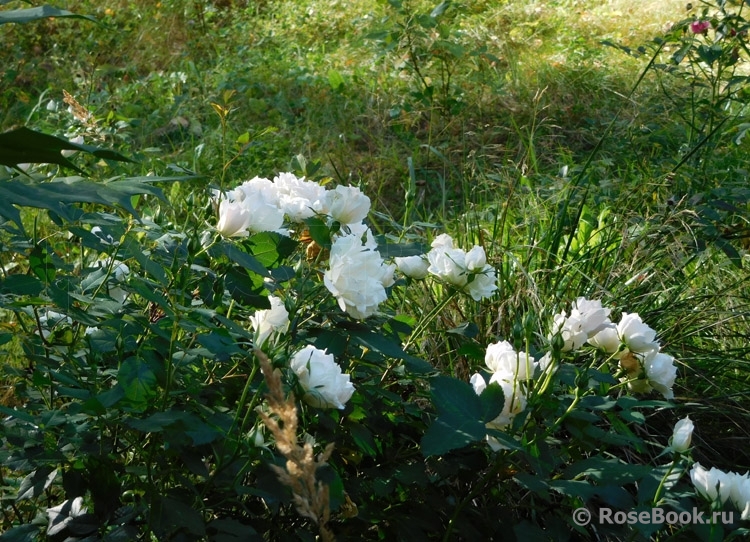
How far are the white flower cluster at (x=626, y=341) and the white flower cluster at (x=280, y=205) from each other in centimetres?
37

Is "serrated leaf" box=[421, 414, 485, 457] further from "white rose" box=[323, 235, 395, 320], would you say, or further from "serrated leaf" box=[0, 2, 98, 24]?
"serrated leaf" box=[0, 2, 98, 24]

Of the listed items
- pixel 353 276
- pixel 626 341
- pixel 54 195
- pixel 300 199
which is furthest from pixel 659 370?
pixel 54 195

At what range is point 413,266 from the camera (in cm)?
146

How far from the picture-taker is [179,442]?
114 cm

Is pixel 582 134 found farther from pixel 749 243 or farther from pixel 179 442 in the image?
pixel 179 442

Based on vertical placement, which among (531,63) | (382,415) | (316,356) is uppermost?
(316,356)

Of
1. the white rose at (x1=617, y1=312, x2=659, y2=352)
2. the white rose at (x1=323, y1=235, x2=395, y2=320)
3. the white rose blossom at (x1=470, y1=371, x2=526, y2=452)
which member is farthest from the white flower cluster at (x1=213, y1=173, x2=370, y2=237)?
the white rose at (x1=617, y1=312, x2=659, y2=352)

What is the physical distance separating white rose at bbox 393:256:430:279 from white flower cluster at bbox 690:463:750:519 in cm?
54

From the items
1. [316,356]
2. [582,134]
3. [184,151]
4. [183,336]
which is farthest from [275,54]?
[316,356]

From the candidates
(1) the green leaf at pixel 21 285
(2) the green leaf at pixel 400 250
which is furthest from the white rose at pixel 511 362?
(1) the green leaf at pixel 21 285

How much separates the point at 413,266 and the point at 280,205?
0.25 meters

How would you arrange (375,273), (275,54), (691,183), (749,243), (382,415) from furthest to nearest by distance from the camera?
1. (275,54)
2. (749,243)
3. (691,183)
4. (382,415)
5. (375,273)

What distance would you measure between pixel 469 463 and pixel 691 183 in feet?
6.16

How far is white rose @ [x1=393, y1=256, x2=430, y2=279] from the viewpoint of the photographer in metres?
1.46
